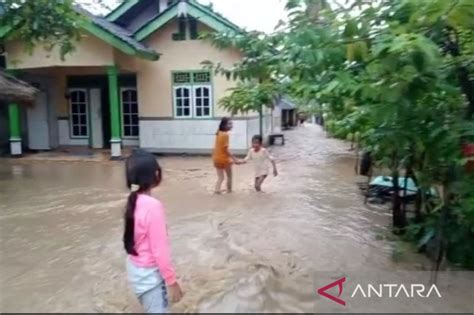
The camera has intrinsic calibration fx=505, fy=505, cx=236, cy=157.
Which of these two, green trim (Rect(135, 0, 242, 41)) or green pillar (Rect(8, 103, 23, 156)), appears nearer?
green trim (Rect(135, 0, 242, 41))

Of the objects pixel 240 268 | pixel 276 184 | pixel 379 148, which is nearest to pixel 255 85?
pixel 379 148

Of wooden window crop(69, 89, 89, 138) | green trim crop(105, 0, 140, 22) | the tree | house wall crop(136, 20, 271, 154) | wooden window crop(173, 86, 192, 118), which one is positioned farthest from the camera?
wooden window crop(69, 89, 89, 138)

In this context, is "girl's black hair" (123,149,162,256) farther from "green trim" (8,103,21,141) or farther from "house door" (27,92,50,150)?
"house door" (27,92,50,150)

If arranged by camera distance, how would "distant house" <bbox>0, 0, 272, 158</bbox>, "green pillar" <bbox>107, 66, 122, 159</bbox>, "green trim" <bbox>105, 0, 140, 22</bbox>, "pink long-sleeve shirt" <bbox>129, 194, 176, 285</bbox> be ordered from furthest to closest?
"green trim" <bbox>105, 0, 140, 22</bbox>
"distant house" <bbox>0, 0, 272, 158</bbox>
"green pillar" <bbox>107, 66, 122, 159</bbox>
"pink long-sleeve shirt" <bbox>129, 194, 176, 285</bbox>

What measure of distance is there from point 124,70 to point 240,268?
12760 millimetres

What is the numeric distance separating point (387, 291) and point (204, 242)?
2.50 m

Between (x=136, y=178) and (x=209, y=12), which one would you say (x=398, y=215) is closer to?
(x=136, y=178)

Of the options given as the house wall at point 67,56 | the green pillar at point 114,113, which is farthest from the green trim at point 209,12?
the green pillar at point 114,113

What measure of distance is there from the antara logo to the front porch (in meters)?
14.1

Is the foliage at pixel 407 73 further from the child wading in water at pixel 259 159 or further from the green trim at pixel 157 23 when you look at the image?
the green trim at pixel 157 23

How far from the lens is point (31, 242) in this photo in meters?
6.69

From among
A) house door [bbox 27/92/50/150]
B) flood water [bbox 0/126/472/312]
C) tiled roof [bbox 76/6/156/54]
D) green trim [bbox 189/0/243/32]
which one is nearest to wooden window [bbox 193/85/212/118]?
tiled roof [bbox 76/6/156/54]

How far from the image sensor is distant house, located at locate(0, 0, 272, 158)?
52.1 feet

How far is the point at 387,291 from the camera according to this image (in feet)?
16.4
